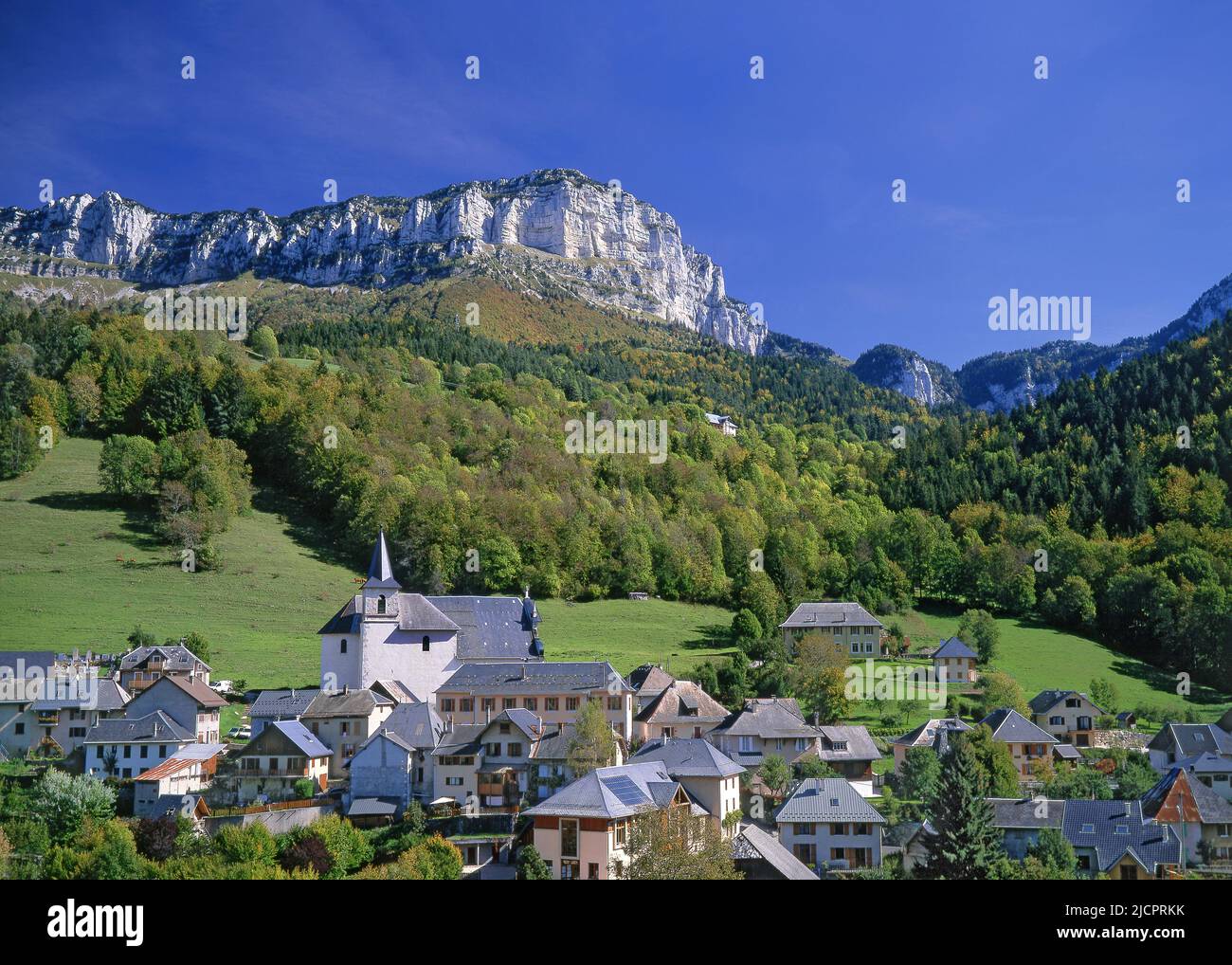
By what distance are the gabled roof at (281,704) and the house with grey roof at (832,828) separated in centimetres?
2041

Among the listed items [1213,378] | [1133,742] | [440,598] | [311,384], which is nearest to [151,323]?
[311,384]

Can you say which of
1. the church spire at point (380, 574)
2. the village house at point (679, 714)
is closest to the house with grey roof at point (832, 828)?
the village house at point (679, 714)

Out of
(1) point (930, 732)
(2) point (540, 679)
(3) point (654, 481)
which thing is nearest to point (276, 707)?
(2) point (540, 679)

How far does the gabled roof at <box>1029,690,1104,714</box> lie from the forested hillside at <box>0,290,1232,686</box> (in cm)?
1721

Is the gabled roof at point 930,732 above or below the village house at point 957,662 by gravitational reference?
below

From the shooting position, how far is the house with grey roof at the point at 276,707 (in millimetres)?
41469

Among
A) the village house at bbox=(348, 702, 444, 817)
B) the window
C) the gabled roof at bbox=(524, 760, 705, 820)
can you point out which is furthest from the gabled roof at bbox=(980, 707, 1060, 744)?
the village house at bbox=(348, 702, 444, 817)

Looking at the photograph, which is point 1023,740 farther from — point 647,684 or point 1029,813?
point 647,684

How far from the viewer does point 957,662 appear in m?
58.8

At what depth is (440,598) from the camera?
184 ft

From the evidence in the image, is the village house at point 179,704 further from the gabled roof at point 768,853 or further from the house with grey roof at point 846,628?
the house with grey roof at point 846,628

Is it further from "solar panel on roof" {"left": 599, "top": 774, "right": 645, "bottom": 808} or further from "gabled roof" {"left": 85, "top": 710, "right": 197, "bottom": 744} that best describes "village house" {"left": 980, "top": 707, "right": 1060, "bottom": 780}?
"gabled roof" {"left": 85, "top": 710, "right": 197, "bottom": 744}

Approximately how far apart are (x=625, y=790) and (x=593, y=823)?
225cm

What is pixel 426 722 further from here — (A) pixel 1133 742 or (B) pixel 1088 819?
(A) pixel 1133 742
